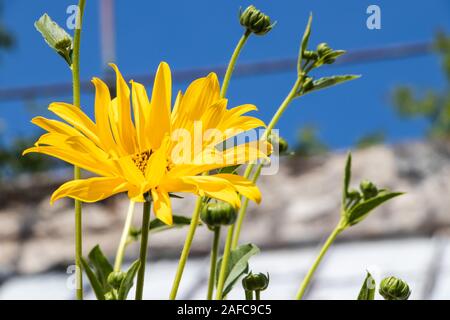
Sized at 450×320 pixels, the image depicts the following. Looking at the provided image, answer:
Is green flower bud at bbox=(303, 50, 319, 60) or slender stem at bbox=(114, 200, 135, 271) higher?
green flower bud at bbox=(303, 50, 319, 60)

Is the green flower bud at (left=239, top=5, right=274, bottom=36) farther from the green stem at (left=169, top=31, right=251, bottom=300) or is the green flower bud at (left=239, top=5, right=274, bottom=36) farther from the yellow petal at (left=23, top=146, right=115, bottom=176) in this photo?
the yellow petal at (left=23, top=146, right=115, bottom=176)

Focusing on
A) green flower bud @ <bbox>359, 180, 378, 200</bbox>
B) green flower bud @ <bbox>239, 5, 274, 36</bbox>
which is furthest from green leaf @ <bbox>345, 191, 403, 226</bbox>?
green flower bud @ <bbox>239, 5, 274, 36</bbox>

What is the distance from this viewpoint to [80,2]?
0.47m

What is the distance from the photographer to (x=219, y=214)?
1.58 feet

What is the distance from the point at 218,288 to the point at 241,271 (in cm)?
2

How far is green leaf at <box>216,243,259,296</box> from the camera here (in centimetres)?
50

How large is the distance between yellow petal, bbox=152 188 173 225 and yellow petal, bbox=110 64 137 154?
0.06 metres

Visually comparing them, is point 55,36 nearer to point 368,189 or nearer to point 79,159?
point 79,159

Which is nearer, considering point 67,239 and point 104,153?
point 104,153

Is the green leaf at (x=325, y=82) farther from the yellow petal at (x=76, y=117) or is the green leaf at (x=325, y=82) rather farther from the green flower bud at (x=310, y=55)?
the yellow petal at (x=76, y=117)

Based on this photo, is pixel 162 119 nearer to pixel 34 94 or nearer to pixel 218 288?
pixel 218 288

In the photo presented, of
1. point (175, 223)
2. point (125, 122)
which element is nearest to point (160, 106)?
point (125, 122)

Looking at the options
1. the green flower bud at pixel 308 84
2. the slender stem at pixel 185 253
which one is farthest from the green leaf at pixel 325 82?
the slender stem at pixel 185 253
